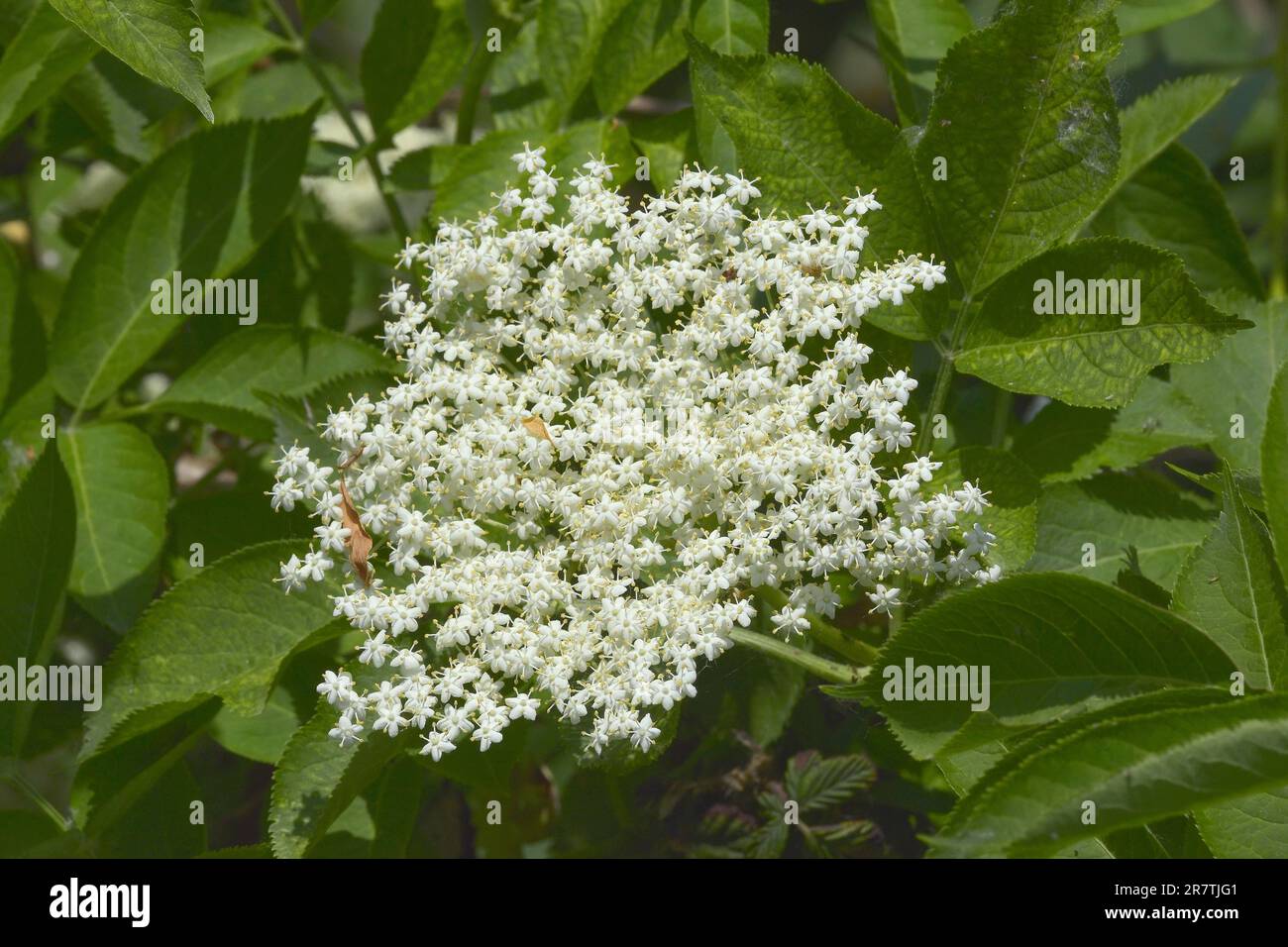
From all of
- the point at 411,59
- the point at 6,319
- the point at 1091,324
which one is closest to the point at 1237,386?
the point at 1091,324

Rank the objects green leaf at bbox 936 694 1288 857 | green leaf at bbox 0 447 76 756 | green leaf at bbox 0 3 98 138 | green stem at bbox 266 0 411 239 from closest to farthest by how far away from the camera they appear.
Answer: green leaf at bbox 936 694 1288 857, green leaf at bbox 0 447 76 756, green leaf at bbox 0 3 98 138, green stem at bbox 266 0 411 239

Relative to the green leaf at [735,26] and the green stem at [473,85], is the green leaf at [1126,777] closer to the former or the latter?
the green leaf at [735,26]

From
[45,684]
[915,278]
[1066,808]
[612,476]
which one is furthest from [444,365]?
[1066,808]

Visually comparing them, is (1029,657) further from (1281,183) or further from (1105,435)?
(1281,183)

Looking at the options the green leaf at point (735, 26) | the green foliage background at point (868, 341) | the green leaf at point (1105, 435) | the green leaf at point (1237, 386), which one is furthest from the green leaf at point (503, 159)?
the green leaf at point (1237, 386)

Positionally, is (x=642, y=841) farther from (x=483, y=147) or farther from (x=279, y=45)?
(x=279, y=45)

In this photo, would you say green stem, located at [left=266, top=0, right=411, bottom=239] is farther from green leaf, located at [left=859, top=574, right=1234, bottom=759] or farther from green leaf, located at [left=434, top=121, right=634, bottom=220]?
green leaf, located at [left=859, top=574, right=1234, bottom=759]

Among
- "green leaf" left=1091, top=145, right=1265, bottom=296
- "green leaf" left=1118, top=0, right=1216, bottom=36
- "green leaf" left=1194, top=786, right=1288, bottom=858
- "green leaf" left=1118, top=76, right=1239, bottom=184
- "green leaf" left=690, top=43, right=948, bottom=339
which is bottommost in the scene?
"green leaf" left=1194, top=786, right=1288, bottom=858

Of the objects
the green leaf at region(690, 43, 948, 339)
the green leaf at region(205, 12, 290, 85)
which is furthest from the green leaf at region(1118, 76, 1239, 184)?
the green leaf at region(205, 12, 290, 85)
